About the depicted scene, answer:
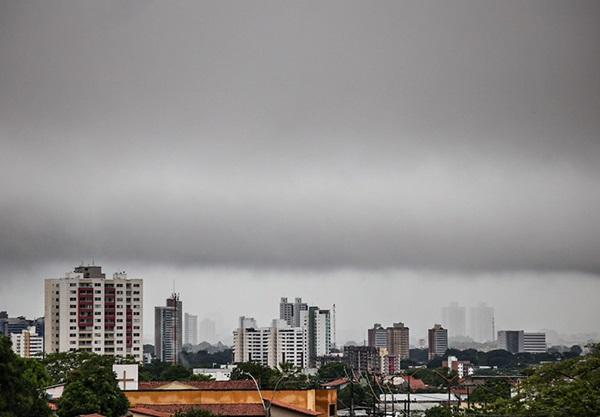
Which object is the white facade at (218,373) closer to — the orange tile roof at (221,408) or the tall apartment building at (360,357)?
the tall apartment building at (360,357)

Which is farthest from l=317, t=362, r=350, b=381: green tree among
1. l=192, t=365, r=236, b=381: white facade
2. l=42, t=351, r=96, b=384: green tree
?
l=42, t=351, r=96, b=384: green tree

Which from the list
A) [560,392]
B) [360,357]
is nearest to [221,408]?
[560,392]

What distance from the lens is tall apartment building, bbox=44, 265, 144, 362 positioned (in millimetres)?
136500

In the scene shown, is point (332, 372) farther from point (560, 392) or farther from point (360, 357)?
point (560, 392)

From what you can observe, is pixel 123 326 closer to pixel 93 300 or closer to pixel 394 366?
pixel 93 300

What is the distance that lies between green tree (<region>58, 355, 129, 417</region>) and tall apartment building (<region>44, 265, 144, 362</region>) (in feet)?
320

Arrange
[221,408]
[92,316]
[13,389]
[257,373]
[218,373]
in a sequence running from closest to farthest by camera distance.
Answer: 1. [13,389]
2. [221,408]
3. [257,373]
4. [218,373]
5. [92,316]

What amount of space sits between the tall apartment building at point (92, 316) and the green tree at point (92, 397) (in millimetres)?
97639

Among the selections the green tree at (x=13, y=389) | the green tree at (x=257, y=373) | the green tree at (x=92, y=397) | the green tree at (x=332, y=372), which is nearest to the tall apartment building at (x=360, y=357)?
the green tree at (x=332, y=372)

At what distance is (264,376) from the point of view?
78750 millimetres

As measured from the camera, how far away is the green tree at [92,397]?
3762 centimetres

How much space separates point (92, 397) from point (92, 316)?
10047cm

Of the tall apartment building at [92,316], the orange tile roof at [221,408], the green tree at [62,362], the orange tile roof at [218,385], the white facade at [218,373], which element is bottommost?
the white facade at [218,373]

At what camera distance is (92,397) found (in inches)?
1484
